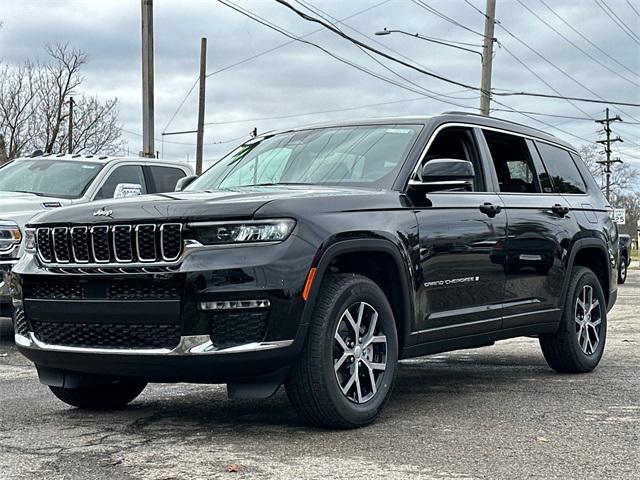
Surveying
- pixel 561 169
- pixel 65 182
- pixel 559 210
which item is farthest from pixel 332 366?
pixel 65 182

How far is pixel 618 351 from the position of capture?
31.4 ft

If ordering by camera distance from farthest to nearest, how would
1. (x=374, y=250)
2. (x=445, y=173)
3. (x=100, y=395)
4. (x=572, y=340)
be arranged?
Answer: (x=572, y=340)
(x=100, y=395)
(x=445, y=173)
(x=374, y=250)

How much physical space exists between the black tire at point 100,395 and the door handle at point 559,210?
11.1 ft

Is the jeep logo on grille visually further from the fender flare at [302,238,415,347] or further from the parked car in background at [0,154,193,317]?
the parked car in background at [0,154,193,317]

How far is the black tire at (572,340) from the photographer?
7.73 m

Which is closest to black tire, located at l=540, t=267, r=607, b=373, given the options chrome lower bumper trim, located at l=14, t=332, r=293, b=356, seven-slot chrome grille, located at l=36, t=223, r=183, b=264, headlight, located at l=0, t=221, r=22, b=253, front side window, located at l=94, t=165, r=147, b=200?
chrome lower bumper trim, located at l=14, t=332, r=293, b=356

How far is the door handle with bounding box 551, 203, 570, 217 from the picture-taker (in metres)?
7.63

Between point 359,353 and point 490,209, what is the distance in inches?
69.3

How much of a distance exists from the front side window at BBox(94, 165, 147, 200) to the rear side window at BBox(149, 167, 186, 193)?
0.25m

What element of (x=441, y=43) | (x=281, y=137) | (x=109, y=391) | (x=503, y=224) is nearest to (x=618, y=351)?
(x=503, y=224)

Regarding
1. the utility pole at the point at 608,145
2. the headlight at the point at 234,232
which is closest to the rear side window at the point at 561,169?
the headlight at the point at 234,232

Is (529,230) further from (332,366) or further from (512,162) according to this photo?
(332,366)

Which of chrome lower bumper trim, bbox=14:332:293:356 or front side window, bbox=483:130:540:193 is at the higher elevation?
front side window, bbox=483:130:540:193

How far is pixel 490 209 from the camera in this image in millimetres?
6734
